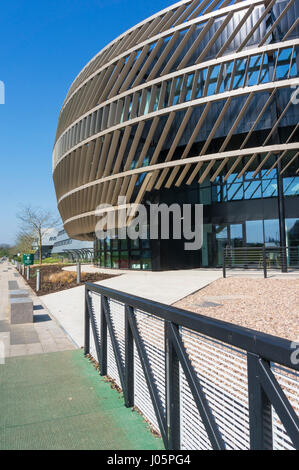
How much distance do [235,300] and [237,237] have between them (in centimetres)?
1215

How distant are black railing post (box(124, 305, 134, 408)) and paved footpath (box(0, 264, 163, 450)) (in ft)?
0.40

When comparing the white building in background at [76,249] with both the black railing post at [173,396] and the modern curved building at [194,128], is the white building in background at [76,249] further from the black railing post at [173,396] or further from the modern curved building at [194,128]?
the black railing post at [173,396]

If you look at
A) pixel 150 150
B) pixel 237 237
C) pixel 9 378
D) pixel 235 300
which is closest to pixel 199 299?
pixel 235 300

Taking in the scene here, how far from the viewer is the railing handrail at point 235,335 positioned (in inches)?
64.8

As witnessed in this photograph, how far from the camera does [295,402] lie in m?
1.64

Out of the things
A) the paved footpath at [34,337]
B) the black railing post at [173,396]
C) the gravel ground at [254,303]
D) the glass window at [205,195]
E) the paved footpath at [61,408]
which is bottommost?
the paved footpath at [34,337]

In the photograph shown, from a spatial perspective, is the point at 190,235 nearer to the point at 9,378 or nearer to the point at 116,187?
the point at 116,187

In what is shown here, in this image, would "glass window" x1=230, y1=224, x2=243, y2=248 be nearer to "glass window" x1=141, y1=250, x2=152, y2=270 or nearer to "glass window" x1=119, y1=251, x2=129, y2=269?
"glass window" x1=141, y1=250, x2=152, y2=270

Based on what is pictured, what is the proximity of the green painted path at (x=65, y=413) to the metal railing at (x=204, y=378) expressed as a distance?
22 centimetres

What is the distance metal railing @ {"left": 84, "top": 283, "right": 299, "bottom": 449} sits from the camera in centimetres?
171

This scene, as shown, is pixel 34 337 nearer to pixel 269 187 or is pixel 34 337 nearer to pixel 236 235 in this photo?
pixel 236 235

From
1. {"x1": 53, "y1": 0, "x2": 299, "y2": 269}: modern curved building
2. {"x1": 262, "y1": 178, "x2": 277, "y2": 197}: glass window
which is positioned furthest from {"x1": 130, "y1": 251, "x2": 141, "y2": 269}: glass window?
{"x1": 262, "y1": 178, "x2": 277, "y2": 197}: glass window

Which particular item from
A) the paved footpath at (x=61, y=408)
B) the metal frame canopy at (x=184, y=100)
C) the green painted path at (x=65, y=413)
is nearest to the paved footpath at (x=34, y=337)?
the paved footpath at (x=61, y=408)

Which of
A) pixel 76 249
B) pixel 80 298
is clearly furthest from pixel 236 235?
pixel 76 249
